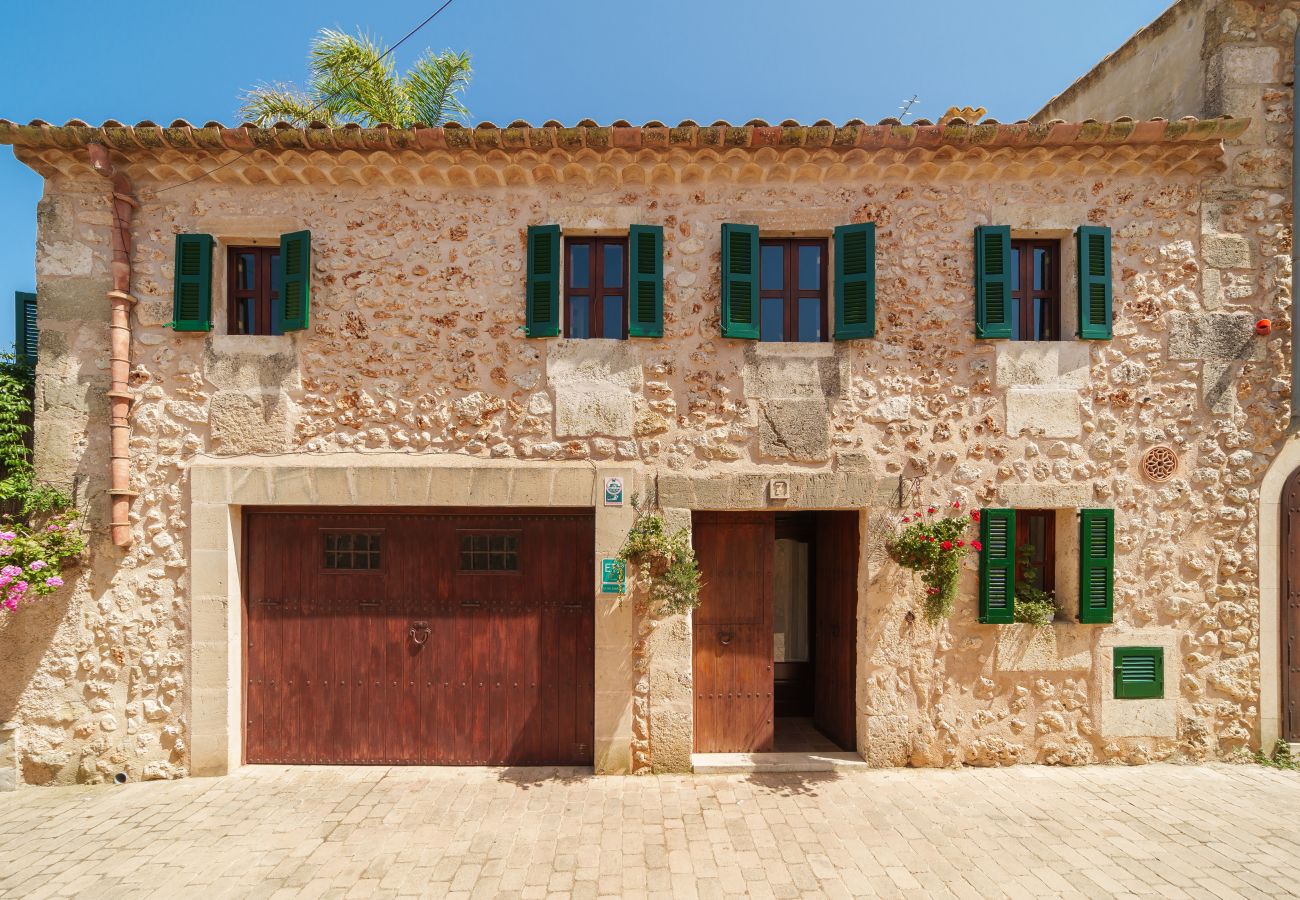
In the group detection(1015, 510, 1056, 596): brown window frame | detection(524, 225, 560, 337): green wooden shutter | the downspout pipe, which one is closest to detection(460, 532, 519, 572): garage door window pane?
detection(524, 225, 560, 337): green wooden shutter

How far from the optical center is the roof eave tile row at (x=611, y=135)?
4.98 m

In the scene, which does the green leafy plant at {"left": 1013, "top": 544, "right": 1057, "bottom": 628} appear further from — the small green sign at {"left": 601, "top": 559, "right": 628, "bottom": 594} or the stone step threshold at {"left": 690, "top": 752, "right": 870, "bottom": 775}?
the small green sign at {"left": 601, "top": 559, "right": 628, "bottom": 594}

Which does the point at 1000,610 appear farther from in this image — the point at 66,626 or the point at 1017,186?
the point at 66,626

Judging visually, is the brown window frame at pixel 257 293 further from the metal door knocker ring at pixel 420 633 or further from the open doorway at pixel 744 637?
the open doorway at pixel 744 637

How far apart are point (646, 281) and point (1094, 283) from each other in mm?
4060

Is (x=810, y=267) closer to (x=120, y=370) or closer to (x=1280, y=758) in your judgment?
(x=1280, y=758)

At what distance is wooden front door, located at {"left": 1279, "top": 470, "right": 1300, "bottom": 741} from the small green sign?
19.8ft

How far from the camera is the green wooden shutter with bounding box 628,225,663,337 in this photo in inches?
208

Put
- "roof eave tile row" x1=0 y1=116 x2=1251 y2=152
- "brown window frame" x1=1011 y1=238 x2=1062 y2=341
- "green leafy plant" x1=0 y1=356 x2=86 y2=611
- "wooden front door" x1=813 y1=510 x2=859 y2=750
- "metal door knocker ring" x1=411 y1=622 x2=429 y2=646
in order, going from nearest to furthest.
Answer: "green leafy plant" x1=0 y1=356 x2=86 y2=611 → "roof eave tile row" x1=0 y1=116 x2=1251 y2=152 → "metal door knocker ring" x1=411 y1=622 x2=429 y2=646 → "brown window frame" x1=1011 y1=238 x2=1062 y2=341 → "wooden front door" x1=813 y1=510 x2=859 y2=750

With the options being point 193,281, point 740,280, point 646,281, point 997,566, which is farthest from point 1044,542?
point 193,281

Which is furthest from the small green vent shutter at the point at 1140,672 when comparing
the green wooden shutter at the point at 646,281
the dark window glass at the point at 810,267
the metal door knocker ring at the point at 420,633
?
the metal door knocker ring at the point at 420,633

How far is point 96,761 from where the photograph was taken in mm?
5156

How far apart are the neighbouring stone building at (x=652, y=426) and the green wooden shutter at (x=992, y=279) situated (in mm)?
35

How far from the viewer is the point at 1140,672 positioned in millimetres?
5320
